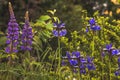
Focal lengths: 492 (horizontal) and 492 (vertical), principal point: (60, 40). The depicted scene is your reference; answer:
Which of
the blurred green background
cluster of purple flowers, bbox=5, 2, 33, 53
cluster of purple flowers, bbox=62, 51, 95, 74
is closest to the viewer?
cluster of purple flowers, bbox=62, 51, 95, 74

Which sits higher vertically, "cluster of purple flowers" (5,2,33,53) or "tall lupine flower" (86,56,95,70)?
"cluster of purple flowers" (5,2,33,53)

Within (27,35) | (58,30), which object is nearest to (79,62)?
(58,30)

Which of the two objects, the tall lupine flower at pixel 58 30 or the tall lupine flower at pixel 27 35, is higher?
the tall lupine flower at pixel 58 30

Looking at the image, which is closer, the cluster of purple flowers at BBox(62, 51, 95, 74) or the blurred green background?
the cluster of purple flowers at BBox(62, 51, 95, 74)

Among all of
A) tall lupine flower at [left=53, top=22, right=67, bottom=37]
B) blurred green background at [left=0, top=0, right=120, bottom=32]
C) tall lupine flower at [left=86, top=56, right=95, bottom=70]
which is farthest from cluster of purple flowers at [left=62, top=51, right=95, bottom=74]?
blurred green background at [left=0, top=0, right=120, bottom=32]

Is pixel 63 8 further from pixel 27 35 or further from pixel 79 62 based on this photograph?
pixel 79 62

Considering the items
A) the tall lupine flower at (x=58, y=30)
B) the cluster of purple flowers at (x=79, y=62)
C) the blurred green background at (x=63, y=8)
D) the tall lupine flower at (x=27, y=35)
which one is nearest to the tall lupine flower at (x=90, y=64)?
the cluster of purple flowers at (x=79, y=62)

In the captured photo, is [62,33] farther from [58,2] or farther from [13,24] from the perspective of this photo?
[58,2]

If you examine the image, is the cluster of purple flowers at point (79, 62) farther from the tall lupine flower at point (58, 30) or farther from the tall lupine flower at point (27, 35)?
the tall lupine flower at point (27, 35)

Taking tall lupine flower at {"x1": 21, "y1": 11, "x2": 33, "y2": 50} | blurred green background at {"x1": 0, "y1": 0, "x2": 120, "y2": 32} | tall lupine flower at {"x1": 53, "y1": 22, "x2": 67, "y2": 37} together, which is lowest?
blurred green background at {"x1": 0, "y1": 0, "x2": 120, "y2": 32}

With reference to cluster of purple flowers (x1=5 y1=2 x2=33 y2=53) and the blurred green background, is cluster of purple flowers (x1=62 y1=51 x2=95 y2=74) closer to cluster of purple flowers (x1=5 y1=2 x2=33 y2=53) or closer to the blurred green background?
cluster of purple flowers (x1=5 y1=2 x2=33 y2=53)

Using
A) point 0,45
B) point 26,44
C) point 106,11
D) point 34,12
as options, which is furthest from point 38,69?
point 106,11

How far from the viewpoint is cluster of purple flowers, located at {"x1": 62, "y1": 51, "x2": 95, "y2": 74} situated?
4.20m

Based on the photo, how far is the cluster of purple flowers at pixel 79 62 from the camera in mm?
4201
